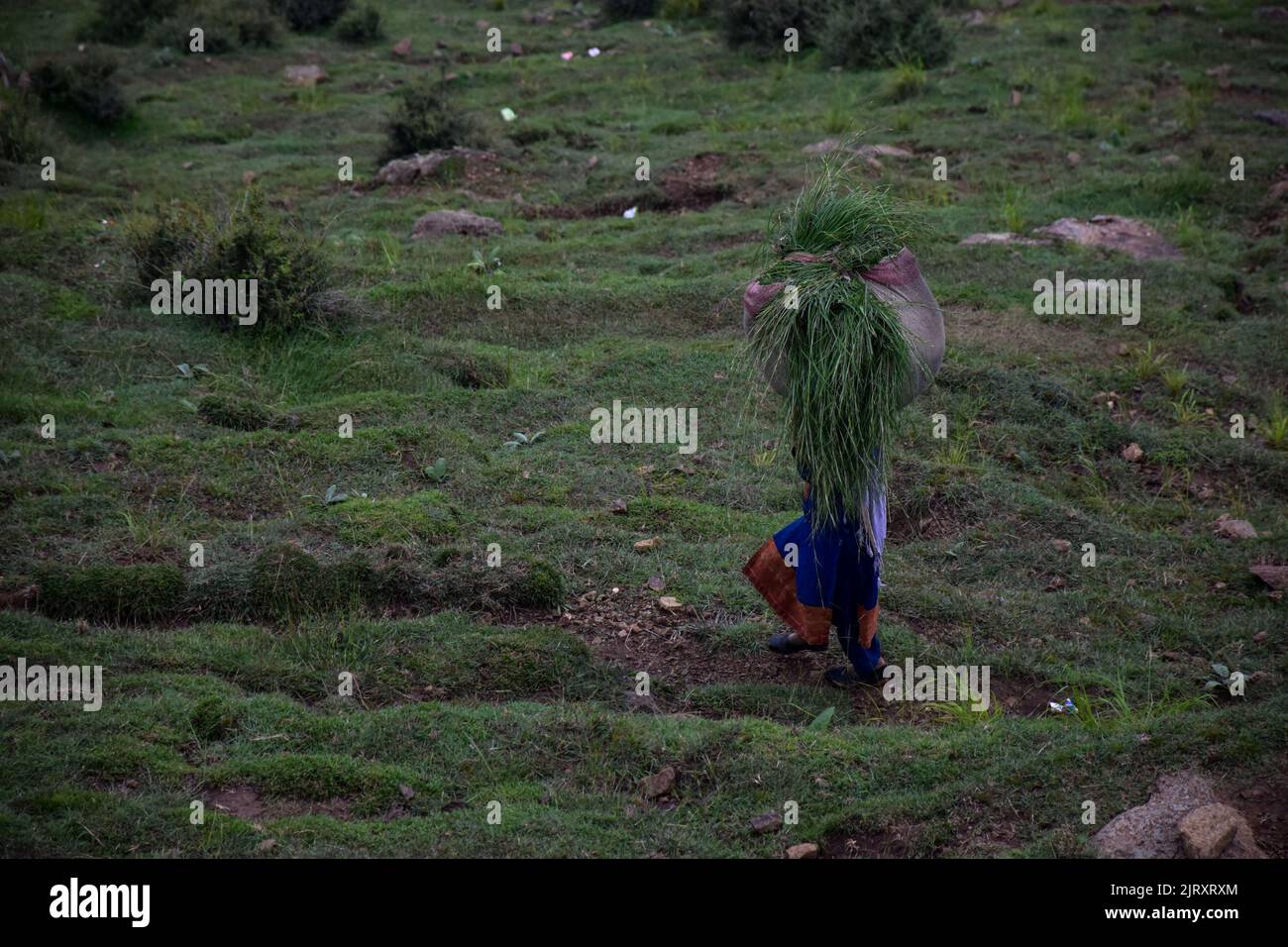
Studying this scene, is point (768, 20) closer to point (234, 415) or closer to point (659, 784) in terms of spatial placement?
point (234, 415)

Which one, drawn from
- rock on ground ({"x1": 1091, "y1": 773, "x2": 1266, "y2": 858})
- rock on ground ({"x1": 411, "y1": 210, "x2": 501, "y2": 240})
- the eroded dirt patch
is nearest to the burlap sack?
rock on ground ({"x1": 1091, "y1": 773, "x2": 1266, "y2": 858})

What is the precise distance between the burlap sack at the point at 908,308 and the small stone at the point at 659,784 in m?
1.51

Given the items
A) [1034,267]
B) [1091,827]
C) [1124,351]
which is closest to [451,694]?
[1091,827]

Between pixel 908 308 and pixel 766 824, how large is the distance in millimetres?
1970

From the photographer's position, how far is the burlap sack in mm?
4496

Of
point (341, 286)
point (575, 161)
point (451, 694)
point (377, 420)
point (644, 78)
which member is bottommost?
point (451, 694)

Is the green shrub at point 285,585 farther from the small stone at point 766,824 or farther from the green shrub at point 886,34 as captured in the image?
the green shrub at point 886,34

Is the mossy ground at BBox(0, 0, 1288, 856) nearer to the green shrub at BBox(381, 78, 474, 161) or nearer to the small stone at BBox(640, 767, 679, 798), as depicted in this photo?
the small stone at BBox(640, 767, 679, 798)

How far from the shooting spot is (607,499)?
6.24 meters

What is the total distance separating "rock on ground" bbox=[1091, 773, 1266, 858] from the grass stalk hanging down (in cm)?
142

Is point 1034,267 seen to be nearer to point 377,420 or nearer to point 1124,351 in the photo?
point 1124,351

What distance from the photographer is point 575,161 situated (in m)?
11.0

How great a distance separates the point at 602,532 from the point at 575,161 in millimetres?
6075
